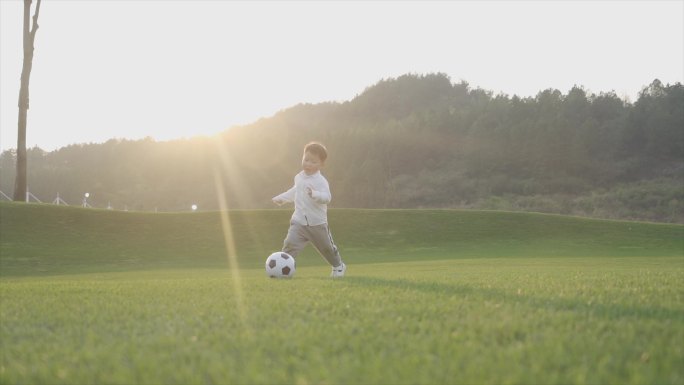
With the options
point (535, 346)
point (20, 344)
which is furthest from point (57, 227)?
point (535, 346)

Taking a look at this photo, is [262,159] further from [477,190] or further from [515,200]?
[515,200]

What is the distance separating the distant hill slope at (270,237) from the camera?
20750 mm

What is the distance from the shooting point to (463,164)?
242 ft

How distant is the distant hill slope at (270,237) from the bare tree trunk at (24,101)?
1922mm

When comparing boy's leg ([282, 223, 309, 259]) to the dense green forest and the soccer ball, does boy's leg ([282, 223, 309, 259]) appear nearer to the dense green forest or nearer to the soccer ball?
the soccer ball

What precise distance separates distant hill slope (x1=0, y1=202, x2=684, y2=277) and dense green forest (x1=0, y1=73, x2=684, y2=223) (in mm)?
30468

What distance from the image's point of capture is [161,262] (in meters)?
20.9

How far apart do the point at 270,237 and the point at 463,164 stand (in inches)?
2032

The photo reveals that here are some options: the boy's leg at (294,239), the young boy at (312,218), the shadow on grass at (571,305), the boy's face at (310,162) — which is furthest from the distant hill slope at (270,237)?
the shadow on grass at (571,305)

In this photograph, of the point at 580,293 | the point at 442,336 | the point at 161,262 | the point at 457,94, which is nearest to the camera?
the point at 442,336

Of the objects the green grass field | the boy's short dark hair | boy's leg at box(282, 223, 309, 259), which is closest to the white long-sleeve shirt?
boy's leg at box(282, 223, 309, 259)

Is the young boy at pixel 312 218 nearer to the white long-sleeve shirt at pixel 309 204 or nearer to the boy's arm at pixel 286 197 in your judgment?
the white long-sleeve shirt at pixel 309 204

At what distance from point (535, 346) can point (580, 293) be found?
7.78ft

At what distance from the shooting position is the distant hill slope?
68.1ft
